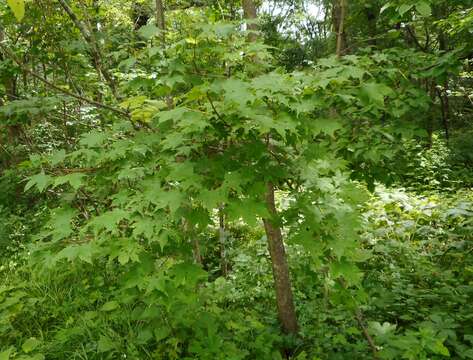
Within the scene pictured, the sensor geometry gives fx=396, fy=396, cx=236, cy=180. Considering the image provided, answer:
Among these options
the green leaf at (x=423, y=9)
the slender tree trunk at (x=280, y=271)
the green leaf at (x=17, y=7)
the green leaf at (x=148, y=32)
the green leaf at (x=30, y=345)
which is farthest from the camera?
the green leaf at (x=30, y=345)

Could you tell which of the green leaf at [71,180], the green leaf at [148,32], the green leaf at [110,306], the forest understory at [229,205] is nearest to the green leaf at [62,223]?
the forest understory at [229,205]

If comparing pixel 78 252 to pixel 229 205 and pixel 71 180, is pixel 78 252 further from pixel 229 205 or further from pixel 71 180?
pixel 229 205

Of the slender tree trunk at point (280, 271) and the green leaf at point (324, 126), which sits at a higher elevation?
the green leaf at point (324, 126)

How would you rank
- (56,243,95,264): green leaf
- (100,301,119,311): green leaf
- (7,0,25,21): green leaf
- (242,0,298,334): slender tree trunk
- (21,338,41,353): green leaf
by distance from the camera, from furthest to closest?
(100,301,119,311): green leaf → (21,338,41,353): green leaf → (242,0,298,334): slender tree trunk → (56,243,95,264): green leaf → (7,0,25,21): green leaf

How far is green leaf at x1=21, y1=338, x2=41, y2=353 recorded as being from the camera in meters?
3.55

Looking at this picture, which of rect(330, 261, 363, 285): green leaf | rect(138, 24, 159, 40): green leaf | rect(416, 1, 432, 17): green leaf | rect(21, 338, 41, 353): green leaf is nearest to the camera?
rect(330, 261, 363, 285): green leaf

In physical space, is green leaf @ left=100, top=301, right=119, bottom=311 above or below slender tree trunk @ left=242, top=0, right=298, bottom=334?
below

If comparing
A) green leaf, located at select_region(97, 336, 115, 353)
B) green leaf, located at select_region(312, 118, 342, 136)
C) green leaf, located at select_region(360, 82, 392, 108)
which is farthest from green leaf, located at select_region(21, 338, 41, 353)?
green leaf, located at select_region(360, 82, 392, 108)

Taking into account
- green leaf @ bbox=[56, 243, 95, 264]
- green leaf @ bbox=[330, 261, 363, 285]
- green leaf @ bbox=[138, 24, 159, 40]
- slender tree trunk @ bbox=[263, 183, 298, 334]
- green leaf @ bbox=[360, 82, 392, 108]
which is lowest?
slender tree trunk @ bbox=[263, 183, 298, 334]

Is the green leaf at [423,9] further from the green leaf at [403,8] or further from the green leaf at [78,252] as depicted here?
the green leaf at [78,252]

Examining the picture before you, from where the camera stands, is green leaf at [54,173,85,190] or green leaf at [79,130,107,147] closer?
green leaf at [54,173,85,190]

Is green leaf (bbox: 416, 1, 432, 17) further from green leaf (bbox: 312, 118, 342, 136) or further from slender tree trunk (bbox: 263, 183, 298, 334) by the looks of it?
slender tree trunk (bbox: 263, 183, 298, 334)

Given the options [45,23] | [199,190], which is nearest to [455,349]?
[199,190]

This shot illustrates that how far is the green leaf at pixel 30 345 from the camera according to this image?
3.55 m
